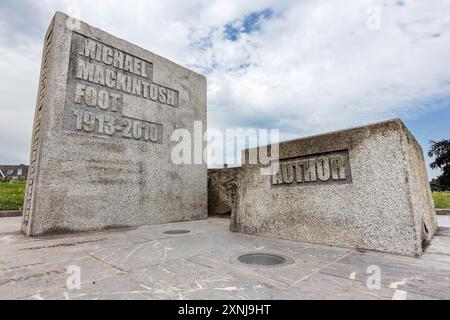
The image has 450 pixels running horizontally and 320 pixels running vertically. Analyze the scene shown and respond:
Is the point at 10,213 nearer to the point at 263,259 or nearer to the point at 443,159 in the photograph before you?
the point at 263,259

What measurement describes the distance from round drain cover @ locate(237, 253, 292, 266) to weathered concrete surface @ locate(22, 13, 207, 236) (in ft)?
10.8

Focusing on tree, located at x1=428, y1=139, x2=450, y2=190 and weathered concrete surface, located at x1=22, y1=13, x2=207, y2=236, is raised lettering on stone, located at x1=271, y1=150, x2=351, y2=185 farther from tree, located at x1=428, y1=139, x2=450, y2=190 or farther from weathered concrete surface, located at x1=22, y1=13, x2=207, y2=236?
tree, located at x1=428, y1=139, x2=450, y2=190

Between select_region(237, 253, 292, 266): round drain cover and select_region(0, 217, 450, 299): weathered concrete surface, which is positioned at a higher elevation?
select_region(0, 217, 450, 299): weathered concrete surface

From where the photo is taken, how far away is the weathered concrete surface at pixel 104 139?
4.21m

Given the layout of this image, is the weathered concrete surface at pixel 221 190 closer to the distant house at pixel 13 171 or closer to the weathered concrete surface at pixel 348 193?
the weathered concrete surface at pixel 348 193

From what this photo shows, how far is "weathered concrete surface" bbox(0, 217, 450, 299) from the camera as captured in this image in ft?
5.42

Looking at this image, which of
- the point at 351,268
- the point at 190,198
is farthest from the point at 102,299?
the point at 190,198

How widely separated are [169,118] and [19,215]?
19.8 feet

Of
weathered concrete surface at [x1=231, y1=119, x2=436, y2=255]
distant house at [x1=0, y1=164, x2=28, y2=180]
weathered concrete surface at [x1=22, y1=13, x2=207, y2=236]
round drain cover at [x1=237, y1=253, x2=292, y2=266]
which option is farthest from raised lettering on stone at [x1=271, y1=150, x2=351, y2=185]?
distant house at [x1=0, y1=164, x2=28, y2=180]

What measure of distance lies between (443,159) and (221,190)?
33986mm

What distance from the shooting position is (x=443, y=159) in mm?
28406

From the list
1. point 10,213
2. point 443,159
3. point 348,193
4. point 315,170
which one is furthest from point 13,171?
point 443,159

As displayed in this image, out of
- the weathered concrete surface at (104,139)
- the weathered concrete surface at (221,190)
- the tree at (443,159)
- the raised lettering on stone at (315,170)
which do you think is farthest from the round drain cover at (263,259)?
the tree at (443,159)

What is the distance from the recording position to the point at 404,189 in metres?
2.61
